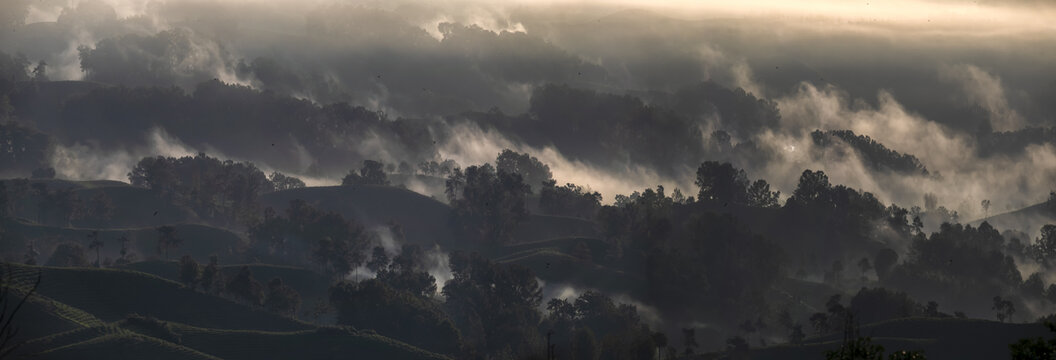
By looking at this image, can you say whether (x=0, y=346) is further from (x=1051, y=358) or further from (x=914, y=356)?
(x=1051, y=358)

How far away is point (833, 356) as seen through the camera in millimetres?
103812

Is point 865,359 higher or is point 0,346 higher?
point 865,359

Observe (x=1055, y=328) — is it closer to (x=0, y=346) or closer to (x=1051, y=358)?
(x=1051, y=358)

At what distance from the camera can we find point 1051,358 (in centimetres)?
10100

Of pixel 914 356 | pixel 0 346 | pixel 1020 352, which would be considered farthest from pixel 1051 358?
pixel 0 346

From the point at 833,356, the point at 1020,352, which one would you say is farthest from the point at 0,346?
the point at 1020,352

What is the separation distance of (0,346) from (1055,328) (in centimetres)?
7320

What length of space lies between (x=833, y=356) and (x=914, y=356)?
6.14 metres

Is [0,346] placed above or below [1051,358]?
below

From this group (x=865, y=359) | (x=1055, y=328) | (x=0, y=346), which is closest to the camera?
(x=0, y=346)

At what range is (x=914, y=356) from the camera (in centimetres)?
10281

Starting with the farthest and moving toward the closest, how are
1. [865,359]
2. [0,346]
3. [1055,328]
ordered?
[865,359] → [1055,328] → [0,346]

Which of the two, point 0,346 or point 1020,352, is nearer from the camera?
point 0,346

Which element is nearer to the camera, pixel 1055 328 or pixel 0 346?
pixel 0 346
